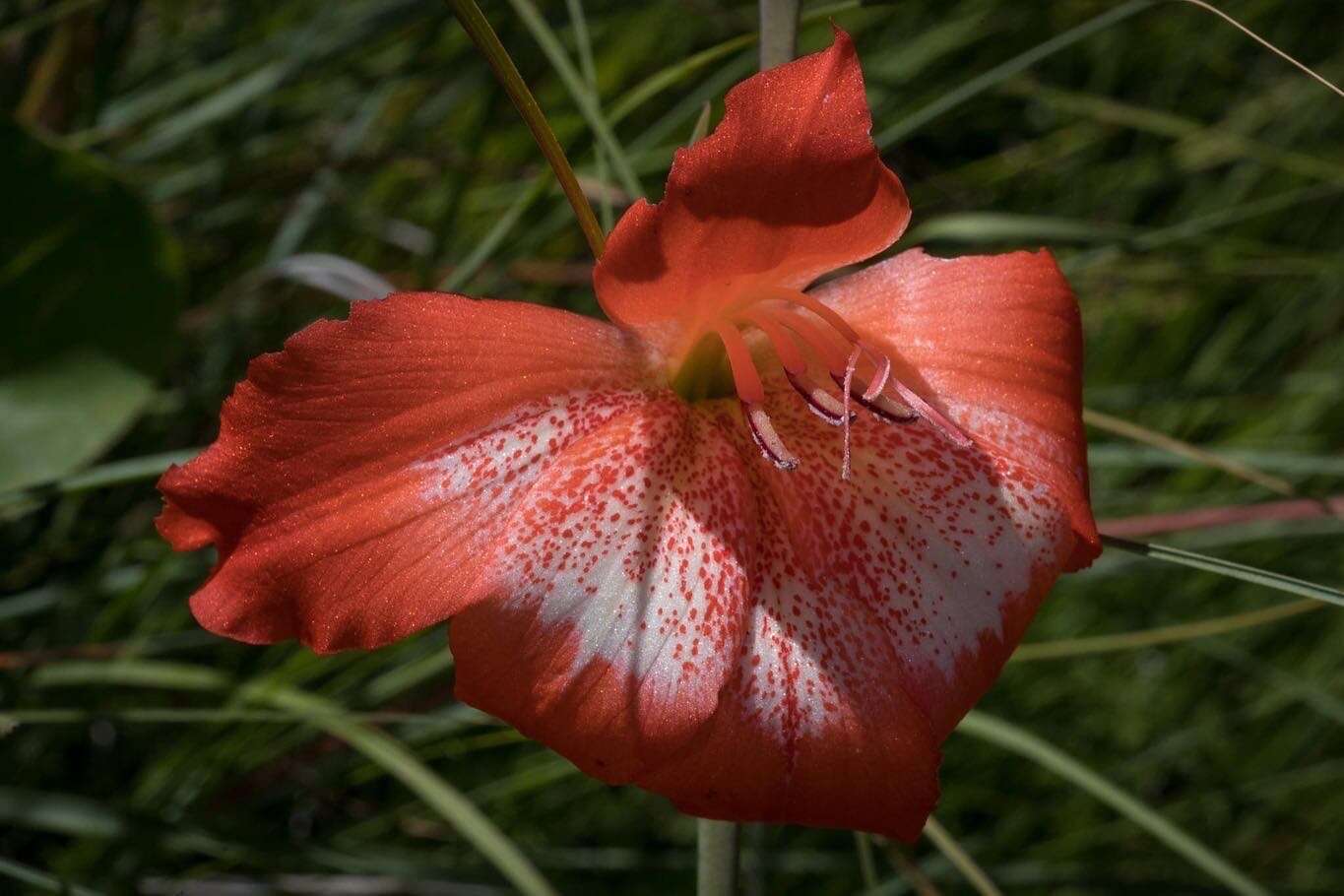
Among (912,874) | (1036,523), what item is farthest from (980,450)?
(912,874)

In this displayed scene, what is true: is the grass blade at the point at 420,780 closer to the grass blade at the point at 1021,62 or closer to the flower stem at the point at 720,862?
the flower stem at the point at 720,862

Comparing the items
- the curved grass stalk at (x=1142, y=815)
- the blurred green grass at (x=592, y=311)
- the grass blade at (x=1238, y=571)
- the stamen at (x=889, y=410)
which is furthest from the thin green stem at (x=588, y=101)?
→ the curved grass stalk at (x=1142, y=815)

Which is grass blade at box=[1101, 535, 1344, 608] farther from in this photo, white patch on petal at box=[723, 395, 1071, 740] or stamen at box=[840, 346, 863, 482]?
stamen at box=[840, 346, 863, 482]

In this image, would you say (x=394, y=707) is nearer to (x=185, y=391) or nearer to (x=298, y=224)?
(x=185, y=391)

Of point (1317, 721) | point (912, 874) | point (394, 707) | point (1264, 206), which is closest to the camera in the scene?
point (912, 874)

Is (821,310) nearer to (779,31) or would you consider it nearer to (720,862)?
(779,31)

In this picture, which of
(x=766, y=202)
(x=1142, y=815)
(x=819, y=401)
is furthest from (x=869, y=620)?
(x=1142, y=815)

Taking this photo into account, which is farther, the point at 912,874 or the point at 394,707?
the point at 394,707
